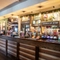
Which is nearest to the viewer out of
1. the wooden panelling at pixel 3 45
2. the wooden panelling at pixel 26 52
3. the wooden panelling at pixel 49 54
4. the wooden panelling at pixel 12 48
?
the wooden panelling at pixel 49 54

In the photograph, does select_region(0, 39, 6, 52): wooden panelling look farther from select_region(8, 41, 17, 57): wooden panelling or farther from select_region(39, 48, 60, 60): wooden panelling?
select_region(39, 48, 60, 60): wooden panelling

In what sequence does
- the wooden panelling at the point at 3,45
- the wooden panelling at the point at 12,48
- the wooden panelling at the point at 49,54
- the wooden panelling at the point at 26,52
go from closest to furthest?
the wooden panelling at the point at 49,54 < the wooden panelling at the point at 26,52 < the wooden panelling at the point at 12,48 < the wooden panelling at the point at 3,45

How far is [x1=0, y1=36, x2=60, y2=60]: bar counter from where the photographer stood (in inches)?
157

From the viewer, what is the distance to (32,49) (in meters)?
5.11

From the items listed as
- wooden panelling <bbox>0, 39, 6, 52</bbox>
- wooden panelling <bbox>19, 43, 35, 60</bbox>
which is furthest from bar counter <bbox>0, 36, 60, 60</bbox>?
wooden panelling <bbox>0, 39, 6, 52</bbox>

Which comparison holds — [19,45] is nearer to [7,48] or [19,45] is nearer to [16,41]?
[16,41]

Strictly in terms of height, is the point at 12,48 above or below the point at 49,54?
below

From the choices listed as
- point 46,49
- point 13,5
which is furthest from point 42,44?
point 13,5

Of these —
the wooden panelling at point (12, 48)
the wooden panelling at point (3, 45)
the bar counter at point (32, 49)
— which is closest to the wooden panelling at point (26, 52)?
the bar counter at point (32, 49)

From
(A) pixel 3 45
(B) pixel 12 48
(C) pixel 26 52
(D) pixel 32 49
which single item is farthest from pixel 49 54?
(A) pixel 3 45

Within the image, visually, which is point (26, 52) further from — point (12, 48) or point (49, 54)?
point (49, 54)

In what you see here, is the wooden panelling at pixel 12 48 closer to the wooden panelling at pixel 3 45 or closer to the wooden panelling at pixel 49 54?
the wooden panelling at pixel 3 45

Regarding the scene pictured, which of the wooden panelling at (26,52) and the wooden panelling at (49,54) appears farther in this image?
the wooden panelling at (26,52)

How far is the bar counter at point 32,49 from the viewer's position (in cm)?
399
